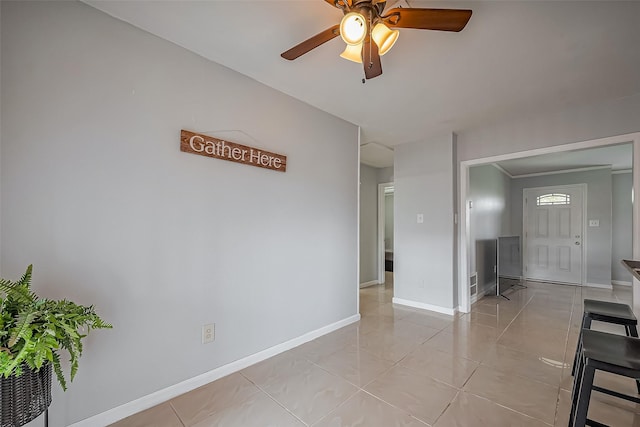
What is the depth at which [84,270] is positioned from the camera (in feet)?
5.12

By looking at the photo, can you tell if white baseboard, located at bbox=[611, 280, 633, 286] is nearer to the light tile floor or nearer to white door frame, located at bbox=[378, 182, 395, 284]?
the light tile floor

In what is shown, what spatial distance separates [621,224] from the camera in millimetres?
5383

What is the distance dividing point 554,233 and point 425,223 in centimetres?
406

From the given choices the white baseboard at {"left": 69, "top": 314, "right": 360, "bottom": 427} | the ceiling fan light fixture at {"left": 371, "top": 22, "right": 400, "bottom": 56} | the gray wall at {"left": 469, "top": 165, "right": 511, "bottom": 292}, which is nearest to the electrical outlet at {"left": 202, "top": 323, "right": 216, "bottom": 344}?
the white baseboard at {"left": 69, "top": 314, "right": 360, "bottom": 427}

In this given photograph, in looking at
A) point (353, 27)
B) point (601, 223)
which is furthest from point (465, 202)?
point (601, 223)

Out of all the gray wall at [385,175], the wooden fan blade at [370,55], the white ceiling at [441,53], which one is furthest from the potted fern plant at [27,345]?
Result: the gray wall at [385,175]

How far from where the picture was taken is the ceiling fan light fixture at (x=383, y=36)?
1508 millimetres

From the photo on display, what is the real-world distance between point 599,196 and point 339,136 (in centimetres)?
574

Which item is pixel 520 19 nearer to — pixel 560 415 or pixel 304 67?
pixel 304 67

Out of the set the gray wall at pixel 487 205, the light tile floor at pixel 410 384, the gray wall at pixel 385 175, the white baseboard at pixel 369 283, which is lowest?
the white baseboard at pixel 369 283

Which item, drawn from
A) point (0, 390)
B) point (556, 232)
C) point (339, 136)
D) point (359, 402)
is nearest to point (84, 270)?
point (0, 390)

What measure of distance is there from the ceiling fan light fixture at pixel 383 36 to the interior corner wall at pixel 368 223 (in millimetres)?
3714

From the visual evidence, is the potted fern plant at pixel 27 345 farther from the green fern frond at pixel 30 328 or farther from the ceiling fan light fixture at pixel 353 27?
the ceiling fan light fixture at pixel 353 27

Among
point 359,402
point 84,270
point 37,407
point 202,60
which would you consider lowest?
point 359,402
